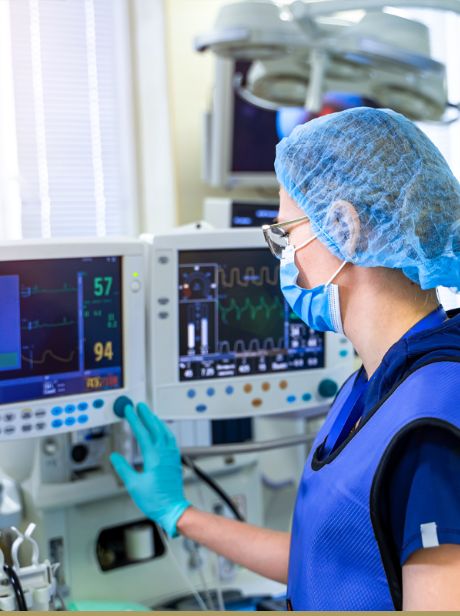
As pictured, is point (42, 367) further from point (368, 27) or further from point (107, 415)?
point (368, 27)

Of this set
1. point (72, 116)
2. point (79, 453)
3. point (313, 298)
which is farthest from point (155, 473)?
point (72, 116)

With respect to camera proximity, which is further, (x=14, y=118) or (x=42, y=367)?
(x=14, y=118)

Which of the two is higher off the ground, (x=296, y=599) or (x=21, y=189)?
(x=21, y=189)

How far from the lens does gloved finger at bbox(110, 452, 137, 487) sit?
1710 mm

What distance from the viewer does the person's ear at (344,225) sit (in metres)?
1.24

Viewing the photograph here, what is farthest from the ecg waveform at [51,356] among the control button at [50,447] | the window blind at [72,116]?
the window blind at [72,116]

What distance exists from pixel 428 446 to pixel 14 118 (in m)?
3.10

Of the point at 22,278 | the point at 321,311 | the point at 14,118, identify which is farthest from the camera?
the point at 14,118

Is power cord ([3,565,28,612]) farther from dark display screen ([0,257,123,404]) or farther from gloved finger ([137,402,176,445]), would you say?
gloved finger ([137,402,176,445])

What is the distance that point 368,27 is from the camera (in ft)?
6.59

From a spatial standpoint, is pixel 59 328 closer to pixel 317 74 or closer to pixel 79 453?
pixel 79 453

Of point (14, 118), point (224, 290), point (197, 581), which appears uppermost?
point (14, 118)

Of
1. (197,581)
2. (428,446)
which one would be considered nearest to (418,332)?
(428,446)

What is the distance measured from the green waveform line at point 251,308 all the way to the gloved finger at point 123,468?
1.19 ft
